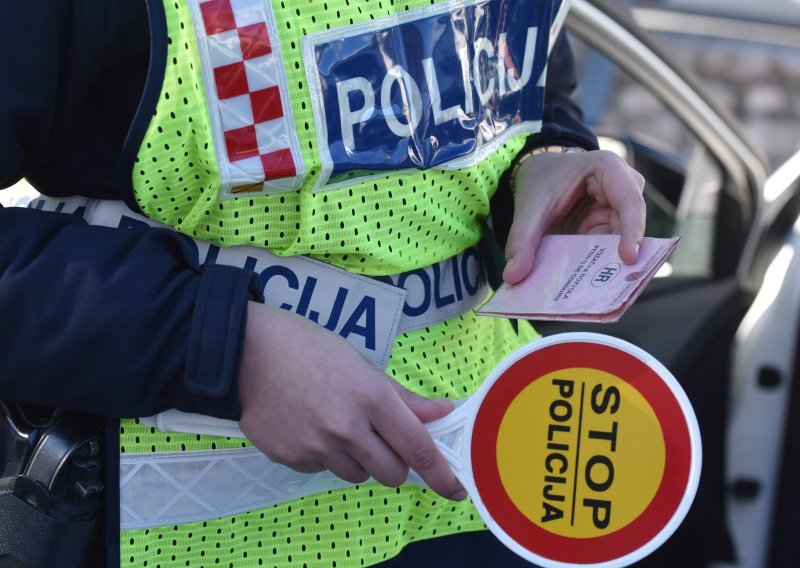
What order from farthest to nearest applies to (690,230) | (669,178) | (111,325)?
1. (669,178)
2. (690,230)
3. (111,325)

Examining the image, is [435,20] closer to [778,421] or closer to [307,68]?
[307,68]

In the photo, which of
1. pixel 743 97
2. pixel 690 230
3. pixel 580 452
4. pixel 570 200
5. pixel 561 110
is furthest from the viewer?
pixel 743 97

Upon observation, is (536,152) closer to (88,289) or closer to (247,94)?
(247,94)

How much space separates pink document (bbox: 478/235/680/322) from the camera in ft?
3.18

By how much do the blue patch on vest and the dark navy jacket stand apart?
0.15 meters

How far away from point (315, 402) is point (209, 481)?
0.18 metres

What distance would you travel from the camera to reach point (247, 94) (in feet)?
2.96

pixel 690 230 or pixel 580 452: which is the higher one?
pixel 580 452

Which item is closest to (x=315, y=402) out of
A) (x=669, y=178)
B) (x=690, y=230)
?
(x=690, y=230)

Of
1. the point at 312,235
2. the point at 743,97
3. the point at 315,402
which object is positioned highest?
the point at 312,235

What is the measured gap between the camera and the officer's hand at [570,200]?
3.65 ft

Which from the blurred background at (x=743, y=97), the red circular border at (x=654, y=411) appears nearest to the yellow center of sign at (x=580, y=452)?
the red circular border at (x=654, y=411)

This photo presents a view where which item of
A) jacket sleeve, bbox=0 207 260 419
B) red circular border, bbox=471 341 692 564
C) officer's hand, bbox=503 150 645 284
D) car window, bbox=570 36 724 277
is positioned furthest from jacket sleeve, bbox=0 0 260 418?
car window, bbox=570 36 724 277

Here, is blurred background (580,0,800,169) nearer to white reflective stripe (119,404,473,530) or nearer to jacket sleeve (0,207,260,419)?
white reflective stripe (119,404,473,530)
